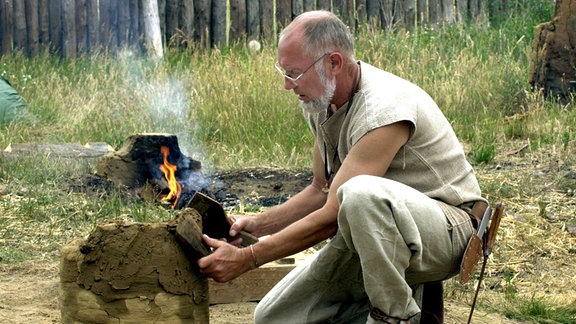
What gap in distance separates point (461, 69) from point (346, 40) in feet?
22.2

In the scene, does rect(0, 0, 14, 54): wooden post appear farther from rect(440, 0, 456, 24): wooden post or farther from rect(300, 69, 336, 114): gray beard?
rect(300, 69, 336, 114): gray beard

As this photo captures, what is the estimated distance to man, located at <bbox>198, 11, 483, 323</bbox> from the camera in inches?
166

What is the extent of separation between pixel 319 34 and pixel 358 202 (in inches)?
34.2

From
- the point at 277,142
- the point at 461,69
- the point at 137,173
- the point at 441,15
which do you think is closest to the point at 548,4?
the point at 441,15

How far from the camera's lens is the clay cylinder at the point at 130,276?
4.30 meters

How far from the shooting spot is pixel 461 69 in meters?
11.1

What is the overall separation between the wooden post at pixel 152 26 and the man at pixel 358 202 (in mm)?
8695

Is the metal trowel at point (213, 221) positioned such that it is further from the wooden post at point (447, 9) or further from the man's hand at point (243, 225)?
the wooden post at point (447, 9)

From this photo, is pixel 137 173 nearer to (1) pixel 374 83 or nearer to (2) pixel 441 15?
(1) pixel 374 83

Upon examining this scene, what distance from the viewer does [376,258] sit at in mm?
4191

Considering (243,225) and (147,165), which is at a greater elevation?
(243,225)

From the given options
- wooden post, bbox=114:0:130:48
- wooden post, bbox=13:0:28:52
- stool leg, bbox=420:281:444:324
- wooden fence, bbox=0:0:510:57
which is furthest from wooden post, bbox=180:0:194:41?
stool leg, bbox=420:281:444:324

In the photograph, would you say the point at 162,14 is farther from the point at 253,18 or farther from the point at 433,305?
the point at 433,305

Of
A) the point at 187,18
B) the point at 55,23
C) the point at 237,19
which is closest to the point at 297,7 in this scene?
the point at 237,19
